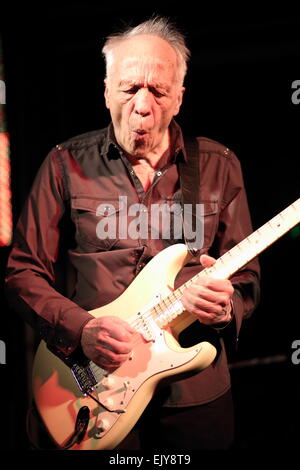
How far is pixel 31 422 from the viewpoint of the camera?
6.81 feet

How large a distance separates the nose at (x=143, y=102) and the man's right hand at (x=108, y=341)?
2.34 feet

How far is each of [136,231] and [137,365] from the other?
18.3 inches

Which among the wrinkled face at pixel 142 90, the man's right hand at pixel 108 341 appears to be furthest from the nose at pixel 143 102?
the man's right hand at pixel 108 341

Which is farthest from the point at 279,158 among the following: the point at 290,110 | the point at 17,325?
the point at 17,325

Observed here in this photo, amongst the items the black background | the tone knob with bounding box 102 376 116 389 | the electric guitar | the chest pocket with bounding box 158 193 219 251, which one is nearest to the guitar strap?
the chest pocket with bounding box 158 193 219 251

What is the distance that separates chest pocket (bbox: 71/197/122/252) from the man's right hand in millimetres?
291

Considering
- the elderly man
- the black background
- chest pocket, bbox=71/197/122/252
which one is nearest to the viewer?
the elderly man

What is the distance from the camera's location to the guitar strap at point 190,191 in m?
2.04

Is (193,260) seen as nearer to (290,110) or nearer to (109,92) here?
(109,92)

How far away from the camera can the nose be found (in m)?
2.03

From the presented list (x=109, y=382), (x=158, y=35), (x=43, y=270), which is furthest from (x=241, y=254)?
(x=158, y=35)

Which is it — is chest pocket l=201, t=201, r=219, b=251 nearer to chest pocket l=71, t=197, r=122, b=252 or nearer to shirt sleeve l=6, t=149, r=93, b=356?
chest pocket l=71, t=197, r=122, b=252

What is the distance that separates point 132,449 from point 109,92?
1.26 metres

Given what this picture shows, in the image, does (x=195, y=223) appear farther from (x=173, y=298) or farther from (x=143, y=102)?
(x=143, y=102)
